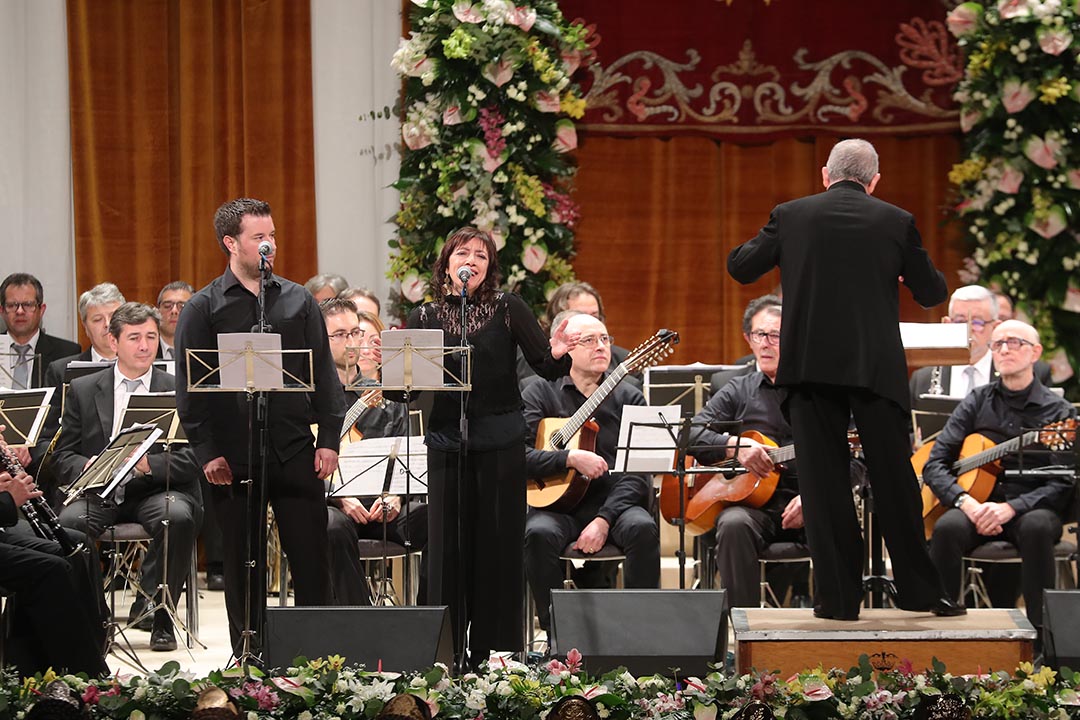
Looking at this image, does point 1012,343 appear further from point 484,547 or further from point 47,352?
point 47,352

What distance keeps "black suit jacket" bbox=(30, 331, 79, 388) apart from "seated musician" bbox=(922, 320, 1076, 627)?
187 inches

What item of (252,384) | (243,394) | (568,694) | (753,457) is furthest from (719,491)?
(568,694)

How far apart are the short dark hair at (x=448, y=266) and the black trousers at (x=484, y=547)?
57 centimetres

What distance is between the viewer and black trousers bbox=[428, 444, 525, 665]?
16.6 ft

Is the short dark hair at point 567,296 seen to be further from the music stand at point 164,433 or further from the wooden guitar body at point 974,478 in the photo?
the music stand at point 164,433

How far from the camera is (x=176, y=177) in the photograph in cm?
873

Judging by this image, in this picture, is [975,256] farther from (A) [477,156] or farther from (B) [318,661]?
(B) [318,661]

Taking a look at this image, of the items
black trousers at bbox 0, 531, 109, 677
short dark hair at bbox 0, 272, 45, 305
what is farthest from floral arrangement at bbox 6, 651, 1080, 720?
short dark hair at bbox 0, 272, 45, 305

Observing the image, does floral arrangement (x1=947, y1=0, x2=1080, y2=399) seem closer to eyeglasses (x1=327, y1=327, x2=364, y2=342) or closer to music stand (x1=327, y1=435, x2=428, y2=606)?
eyeglasses (x1=327, y1=327, x2=364, y2=342)

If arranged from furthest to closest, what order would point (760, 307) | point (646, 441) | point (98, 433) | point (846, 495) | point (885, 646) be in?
point (98, 433) < point (760, 307) < point (646, 441) < point (846, 495) < point (885, 646)

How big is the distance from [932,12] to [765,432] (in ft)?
12.2

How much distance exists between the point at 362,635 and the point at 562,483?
204 centimetres

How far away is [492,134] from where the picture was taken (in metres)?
8.14

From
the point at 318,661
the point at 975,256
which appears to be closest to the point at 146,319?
the point at 318,661
